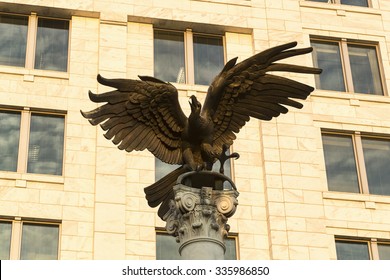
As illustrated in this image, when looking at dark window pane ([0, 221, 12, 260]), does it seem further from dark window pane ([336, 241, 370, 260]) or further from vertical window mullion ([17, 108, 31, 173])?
dark window pane ([336, 241, 370, 260])

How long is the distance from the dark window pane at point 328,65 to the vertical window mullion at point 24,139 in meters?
10.2

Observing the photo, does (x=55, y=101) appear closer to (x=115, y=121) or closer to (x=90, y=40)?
(x=90, y=40)

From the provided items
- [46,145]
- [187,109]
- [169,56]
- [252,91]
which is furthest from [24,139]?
[252,91]

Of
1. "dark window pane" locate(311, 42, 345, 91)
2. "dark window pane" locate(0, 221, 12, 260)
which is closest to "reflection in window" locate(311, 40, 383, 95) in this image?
"dark window pane" locate(311, 42, 345, 91)

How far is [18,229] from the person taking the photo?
104 feet

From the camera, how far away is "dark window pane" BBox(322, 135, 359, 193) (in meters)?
35.3

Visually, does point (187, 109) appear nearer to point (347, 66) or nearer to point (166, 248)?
point (166, 248)

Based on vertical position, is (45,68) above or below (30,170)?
above

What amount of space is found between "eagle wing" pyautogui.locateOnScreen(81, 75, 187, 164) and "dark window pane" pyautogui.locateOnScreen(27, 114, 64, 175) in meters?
12.1

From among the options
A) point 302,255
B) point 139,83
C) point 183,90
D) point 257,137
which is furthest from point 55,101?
point 139,83

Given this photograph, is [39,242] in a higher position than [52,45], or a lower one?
lower

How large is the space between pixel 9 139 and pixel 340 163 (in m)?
10.8
